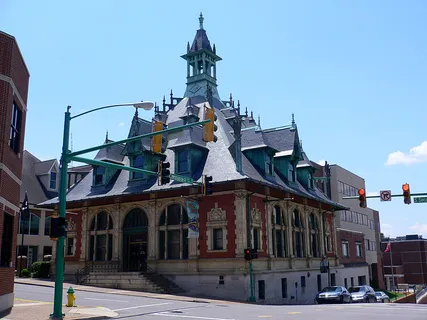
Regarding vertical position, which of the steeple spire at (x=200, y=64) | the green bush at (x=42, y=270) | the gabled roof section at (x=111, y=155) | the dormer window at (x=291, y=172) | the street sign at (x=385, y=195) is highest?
the steeple spire at (x=200, y=64)

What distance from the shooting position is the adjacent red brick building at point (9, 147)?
779 inches

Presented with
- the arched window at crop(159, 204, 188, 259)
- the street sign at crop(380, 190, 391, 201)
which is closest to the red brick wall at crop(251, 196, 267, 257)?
the arched window at crop(159, 204, 188, 259)

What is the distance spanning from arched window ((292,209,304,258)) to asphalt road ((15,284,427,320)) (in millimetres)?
15795

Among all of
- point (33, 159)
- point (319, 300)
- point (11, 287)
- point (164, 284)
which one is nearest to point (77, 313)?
point (11, 287)

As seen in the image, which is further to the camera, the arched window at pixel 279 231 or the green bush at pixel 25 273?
the green bush at pixel 25 273

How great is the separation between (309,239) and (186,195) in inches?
542

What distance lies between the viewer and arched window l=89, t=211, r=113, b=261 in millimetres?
39969

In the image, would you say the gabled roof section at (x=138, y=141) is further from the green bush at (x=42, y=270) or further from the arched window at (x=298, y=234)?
the arched window at (x=298, y=234)

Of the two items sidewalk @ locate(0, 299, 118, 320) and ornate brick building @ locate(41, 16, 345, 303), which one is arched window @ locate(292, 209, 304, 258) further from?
sidewalk @ locate(0, 299, 118, 320)

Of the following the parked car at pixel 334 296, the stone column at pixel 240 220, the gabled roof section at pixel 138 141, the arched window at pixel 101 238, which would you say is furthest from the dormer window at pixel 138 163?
the parked car at pixel 334 296

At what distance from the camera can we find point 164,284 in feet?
113

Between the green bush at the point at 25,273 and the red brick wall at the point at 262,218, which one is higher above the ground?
the red brick wall at the point at 262,218

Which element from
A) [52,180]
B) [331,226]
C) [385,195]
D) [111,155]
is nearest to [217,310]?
[385,195]

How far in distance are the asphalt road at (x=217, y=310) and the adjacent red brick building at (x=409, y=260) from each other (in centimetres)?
8878
